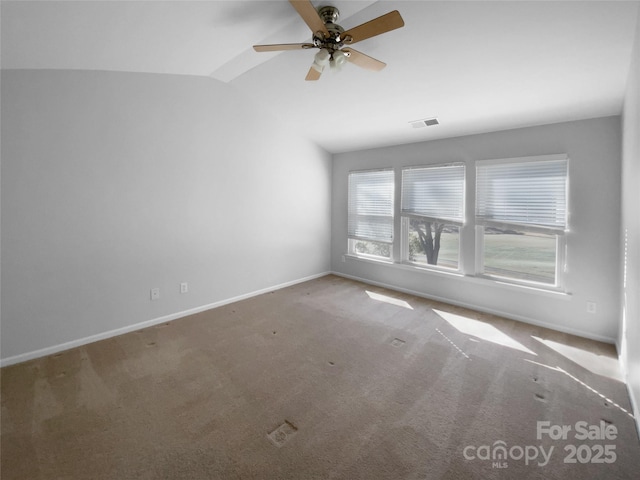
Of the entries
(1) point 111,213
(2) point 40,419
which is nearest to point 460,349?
(2) point 40,419

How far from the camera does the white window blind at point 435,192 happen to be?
3.96 meters

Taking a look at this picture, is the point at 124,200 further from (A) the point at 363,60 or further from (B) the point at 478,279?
(B) the point at 478,279

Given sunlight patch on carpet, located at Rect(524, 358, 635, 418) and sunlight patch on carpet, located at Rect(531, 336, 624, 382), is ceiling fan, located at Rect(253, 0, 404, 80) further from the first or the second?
sunlight patch on carpet, located at Rect(531, 336, 624, 382)

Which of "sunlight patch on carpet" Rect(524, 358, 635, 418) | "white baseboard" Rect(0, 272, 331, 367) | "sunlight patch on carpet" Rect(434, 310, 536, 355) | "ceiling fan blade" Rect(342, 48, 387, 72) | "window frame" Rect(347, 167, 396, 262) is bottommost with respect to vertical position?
"sunlight patch on carpet" Rect(524, 358, 635, 418)

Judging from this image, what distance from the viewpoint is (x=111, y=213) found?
297 cm

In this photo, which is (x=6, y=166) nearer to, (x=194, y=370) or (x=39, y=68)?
(x=39, y=68)

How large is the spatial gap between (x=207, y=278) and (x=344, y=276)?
2.64m

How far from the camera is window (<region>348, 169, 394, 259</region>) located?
4.81 metres

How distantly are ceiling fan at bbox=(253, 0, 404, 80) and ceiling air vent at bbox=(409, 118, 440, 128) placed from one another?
1524 millimetres

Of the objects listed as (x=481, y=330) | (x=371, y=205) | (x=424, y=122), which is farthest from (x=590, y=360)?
(x=371, y=205)

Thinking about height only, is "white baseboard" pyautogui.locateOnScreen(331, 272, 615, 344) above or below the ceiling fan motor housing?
below

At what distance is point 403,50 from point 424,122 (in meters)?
1.31

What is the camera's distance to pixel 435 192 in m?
4.19

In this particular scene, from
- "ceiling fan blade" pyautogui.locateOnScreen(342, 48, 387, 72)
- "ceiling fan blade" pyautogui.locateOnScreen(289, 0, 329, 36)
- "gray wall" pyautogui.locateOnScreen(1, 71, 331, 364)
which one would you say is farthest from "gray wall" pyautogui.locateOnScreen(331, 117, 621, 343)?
"gray wall" pyautogui.locateOnScreen(1, 71, 331, 364)
